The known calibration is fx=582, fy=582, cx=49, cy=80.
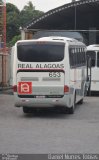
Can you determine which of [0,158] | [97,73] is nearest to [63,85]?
[0,158]

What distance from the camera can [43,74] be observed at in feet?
64.4

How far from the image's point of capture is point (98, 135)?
15234 millimetres

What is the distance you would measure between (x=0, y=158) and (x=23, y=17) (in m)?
74.0

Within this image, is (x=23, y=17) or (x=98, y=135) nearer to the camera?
(x=98, y=135)

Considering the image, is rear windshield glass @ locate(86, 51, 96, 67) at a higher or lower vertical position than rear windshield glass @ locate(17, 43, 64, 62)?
lower

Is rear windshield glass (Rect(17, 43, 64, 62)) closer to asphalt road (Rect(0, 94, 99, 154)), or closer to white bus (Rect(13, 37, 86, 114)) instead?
white bus (Rect(13, 37, 86, 114))

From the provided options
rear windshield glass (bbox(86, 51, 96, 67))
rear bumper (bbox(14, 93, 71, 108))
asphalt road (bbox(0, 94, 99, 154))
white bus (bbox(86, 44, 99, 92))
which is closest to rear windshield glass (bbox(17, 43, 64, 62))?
rear bumper (bbox(14, 93, 71, 108))

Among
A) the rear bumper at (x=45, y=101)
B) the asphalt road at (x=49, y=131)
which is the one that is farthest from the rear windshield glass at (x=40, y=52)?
the asphalt road at (x=49, y=131)

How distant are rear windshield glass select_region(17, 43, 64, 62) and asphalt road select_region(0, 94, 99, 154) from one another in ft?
6.57

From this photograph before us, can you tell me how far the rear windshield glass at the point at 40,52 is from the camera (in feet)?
65.2

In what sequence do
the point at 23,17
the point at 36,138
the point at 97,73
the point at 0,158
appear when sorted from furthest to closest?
the point at 23,17
the point at 97,73
the point at 36,138
the point at 0,158

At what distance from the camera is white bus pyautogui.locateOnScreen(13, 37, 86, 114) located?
64.2 ft

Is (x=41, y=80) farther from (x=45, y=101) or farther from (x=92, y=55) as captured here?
(x=92, y=55)

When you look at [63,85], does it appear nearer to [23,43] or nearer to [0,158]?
[23,43]
